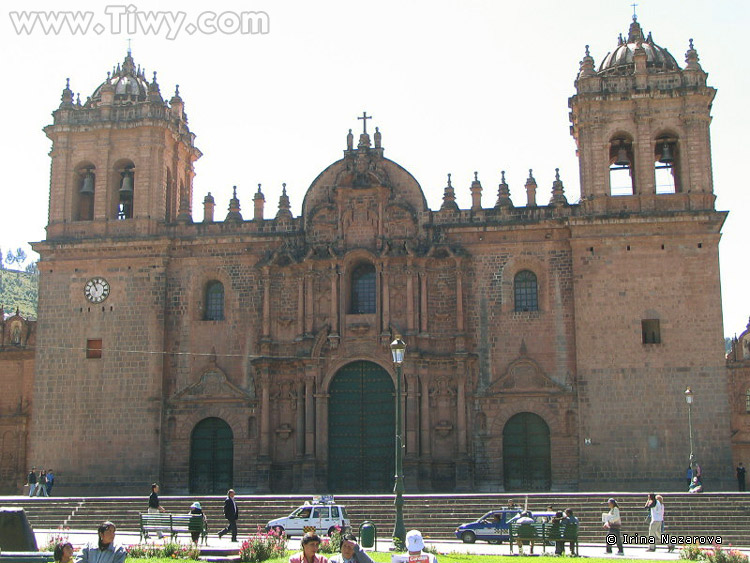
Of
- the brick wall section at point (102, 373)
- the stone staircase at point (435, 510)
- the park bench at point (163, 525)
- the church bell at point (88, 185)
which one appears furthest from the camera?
the church bell at point (88, 185)

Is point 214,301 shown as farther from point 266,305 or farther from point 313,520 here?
point 313,520

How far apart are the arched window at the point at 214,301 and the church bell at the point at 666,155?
17.1 meters

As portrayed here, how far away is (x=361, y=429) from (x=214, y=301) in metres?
7.63

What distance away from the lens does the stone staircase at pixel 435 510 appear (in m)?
26.8

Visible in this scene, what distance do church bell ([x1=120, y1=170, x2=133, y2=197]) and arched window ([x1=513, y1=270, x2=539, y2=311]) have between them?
15.3 m

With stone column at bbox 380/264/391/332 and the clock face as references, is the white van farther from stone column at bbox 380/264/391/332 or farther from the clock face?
the clock face

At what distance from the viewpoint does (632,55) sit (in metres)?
38.0

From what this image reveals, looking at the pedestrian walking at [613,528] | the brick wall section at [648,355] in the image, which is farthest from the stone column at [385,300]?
the pedestrian walking at [613,528]

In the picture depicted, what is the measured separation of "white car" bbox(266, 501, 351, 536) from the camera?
26000mm

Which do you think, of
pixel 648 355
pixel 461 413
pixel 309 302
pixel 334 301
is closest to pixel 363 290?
pixel 334 301

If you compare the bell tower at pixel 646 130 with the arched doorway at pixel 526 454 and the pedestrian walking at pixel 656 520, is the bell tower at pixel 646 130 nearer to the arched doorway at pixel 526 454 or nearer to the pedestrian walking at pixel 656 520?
the arched doorway at pixel 526 454

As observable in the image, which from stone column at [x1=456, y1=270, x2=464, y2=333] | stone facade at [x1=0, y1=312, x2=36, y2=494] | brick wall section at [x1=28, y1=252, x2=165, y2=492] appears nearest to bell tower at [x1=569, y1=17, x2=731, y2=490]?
stone column at [x1=456, y1=270, x2=464, y2=333]

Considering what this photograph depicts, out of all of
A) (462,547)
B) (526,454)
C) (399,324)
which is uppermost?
(399,324)

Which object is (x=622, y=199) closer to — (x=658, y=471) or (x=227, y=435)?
(x=658, y=471)
